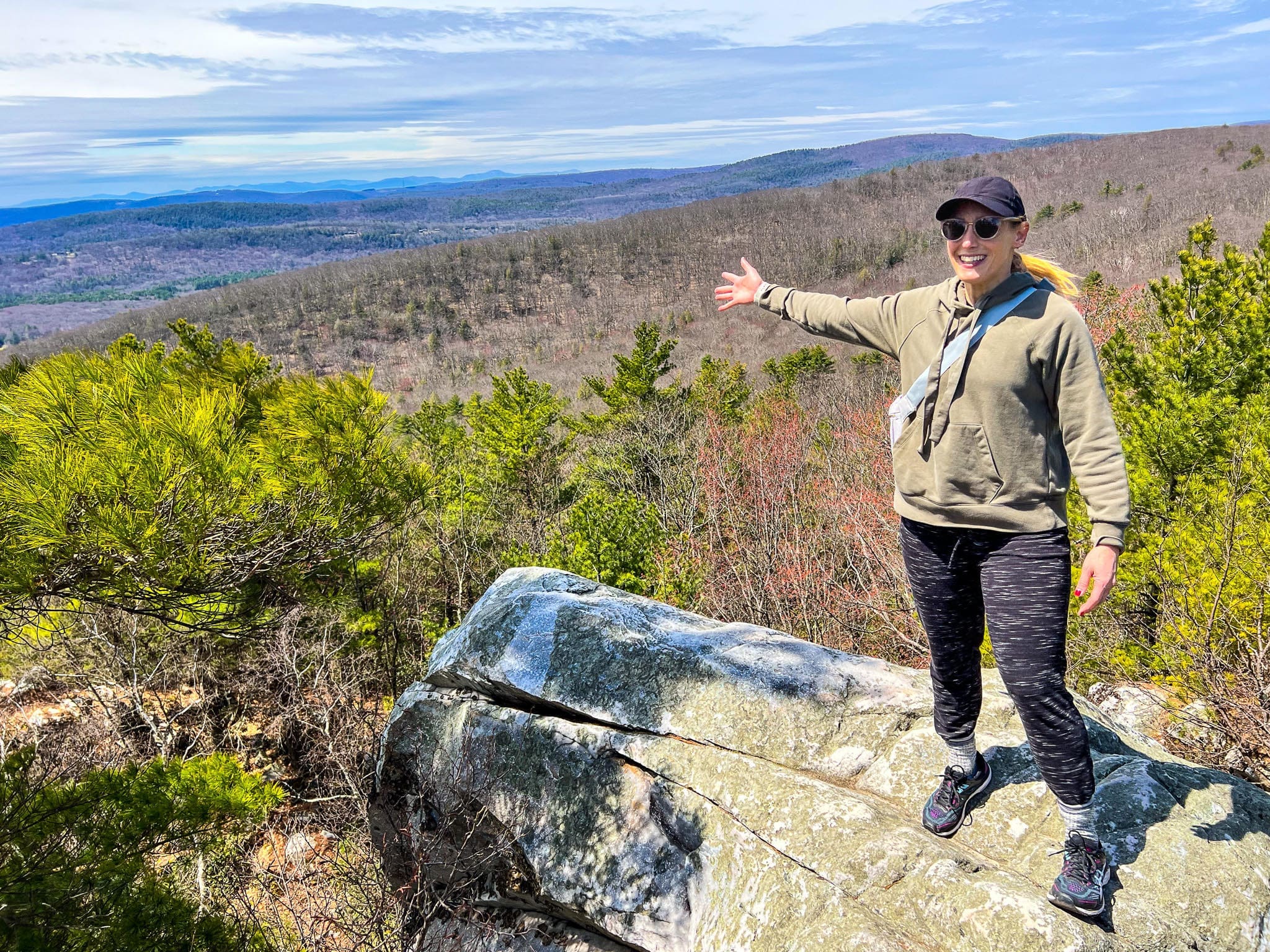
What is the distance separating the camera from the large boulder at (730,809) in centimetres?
236

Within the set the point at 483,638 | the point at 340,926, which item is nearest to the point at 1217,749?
the point at 483,638

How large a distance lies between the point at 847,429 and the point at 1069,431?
1641cm

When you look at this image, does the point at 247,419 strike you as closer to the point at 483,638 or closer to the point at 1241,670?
the point at 483,638

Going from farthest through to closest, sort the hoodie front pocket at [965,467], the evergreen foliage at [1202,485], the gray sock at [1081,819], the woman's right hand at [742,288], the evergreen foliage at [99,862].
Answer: the evergreen foliage at [1202,485], the evergreen foliage at [99,862], the woman's right hand at [742,288], the gray sock at [1081,819], the hoodie front pocket at [965,467]

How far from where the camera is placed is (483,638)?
4.20 m

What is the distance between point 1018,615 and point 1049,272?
41.7 inches

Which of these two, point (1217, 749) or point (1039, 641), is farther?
point (1217, 749)

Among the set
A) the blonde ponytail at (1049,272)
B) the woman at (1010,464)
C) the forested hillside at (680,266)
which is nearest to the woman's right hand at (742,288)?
the woman at (1010,464)

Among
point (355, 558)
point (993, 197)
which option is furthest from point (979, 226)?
point (355, 558)

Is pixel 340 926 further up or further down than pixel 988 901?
further down

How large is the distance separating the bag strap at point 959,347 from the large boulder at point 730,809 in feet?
5.04

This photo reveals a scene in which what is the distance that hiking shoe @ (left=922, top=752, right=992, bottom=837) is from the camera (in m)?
2.65

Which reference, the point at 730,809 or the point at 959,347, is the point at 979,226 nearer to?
the point at 959,347

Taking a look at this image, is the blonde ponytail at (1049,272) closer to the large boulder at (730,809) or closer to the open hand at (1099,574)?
the open hand at (1099,574)
